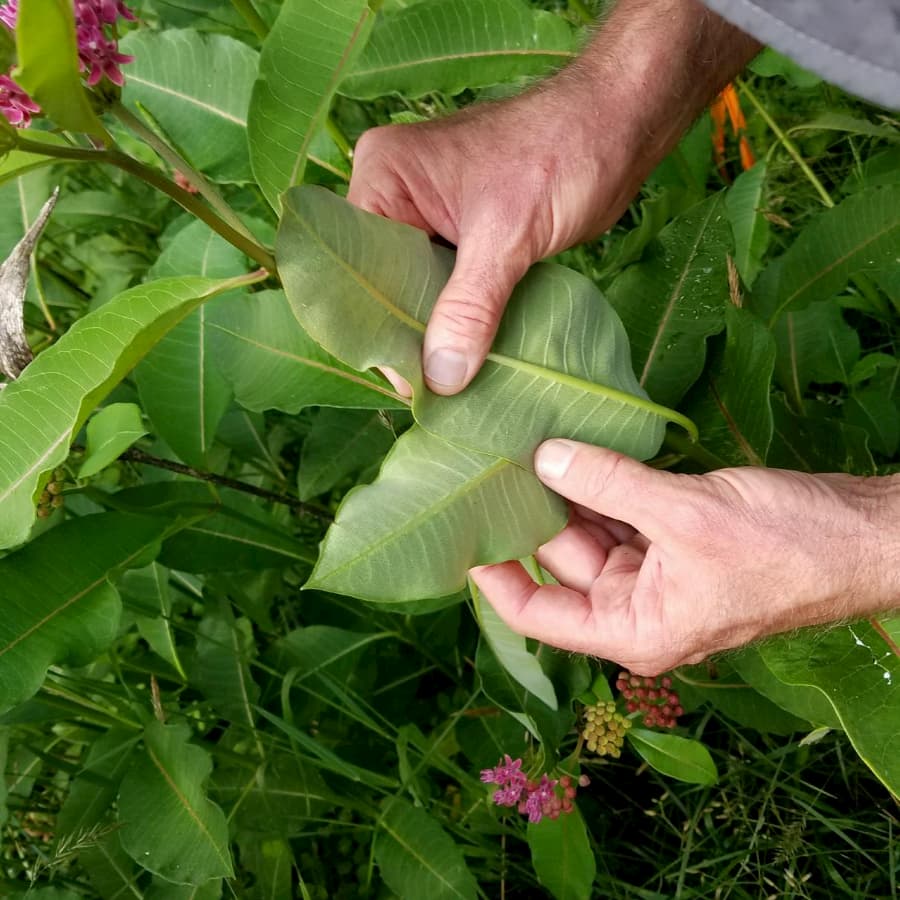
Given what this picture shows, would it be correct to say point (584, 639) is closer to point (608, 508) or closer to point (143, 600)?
point (608, 508)

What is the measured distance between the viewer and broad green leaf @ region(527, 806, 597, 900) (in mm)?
1454

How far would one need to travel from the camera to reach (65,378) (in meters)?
0.96

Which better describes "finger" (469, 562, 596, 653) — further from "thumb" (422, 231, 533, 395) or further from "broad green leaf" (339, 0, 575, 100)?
"broad green leaf" (339, 0, 575, 100)

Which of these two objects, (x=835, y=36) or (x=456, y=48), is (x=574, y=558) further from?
(x=456, y=48)

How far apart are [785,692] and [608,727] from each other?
0.95 ft

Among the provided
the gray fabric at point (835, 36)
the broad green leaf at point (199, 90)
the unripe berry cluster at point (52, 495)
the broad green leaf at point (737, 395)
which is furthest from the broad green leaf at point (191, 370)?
the gray fabric at point (835, 36)

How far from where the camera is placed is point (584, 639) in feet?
3.84

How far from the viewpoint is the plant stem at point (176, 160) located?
897 mm

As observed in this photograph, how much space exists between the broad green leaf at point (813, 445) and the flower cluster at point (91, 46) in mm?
1034

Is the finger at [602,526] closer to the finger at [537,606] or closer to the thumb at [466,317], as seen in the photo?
the finger at [537,606]

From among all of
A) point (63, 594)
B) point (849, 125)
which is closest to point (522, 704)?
point (63, 594)

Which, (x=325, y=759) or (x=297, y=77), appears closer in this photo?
(x=297, y=77)

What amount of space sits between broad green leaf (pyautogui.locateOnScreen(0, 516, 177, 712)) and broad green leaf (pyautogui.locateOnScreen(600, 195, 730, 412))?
0.76m

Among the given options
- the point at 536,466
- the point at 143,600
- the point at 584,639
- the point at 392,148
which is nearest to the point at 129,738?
the point at 143,600
